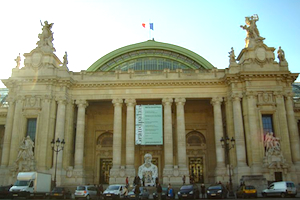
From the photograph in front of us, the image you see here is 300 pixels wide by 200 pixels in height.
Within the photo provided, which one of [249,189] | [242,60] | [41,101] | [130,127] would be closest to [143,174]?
[130,127]

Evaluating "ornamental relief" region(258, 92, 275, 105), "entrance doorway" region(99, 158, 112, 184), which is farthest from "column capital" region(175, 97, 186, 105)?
"entrance doorway" region(99, 158, 112, 184)

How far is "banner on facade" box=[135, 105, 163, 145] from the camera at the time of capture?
39.8 m

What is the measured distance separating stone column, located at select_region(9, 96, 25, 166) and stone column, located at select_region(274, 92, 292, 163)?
31.4m

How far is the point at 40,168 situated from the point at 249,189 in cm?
2376

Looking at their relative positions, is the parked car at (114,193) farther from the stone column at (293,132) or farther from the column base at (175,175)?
the stone column at (293,132)

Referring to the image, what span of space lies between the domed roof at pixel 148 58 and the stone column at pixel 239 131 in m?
13.5

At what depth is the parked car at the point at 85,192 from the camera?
28234 mm

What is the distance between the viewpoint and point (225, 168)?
126 ft

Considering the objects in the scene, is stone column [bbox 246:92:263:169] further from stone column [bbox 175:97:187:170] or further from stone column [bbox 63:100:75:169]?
stone column [bbox 63:100:75:169]

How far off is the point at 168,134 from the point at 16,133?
61.7 ft

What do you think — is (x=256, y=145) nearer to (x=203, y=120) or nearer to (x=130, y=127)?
(x=203, y=120)

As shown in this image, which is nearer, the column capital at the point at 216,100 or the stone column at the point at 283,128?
the stone column at the point at 283,128

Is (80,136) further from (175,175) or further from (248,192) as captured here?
(248,192)

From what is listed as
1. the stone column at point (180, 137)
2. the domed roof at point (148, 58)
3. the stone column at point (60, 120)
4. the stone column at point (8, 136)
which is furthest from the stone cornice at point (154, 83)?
the domed roof at point (148, 58)
